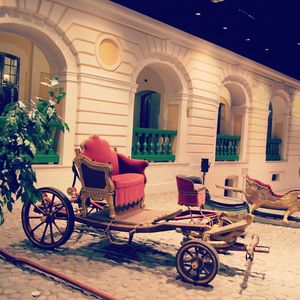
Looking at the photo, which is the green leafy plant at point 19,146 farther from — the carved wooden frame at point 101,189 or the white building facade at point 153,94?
the white building facade at point 153,94

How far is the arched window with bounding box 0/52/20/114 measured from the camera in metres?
12.3

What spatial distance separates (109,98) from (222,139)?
6.13 m

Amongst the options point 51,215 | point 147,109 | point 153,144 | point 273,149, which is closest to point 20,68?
point 153,144

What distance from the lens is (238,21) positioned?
11.2m

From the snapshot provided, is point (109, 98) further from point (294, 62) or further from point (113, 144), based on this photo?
point (294, 62)

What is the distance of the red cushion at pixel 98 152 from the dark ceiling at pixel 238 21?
206 inches

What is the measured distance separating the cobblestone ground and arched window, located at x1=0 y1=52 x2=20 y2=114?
7758mm

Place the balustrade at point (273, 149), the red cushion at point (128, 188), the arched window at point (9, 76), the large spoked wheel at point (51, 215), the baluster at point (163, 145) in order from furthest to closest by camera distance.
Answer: the balustrade at point (273, 149)
the arched window at point (9, 76)
the baluster at point (163, 145)
the red cushion at point (128, 188)
the large spoked wheel at point (51, 215)

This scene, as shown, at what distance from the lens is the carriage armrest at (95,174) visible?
14.9ft

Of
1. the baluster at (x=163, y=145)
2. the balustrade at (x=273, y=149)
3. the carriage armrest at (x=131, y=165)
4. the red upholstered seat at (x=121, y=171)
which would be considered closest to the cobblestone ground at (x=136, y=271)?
the red upholstered seat at (x=121, y=171)

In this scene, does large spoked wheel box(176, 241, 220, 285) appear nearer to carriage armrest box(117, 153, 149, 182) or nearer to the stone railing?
carriage armrest box(117, 153, 149, 182)

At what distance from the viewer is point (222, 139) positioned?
45.9 ft

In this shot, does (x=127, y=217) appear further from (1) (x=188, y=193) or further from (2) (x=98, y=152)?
(1) (x=188, y=193)

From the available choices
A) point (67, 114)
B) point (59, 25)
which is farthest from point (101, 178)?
point (59, 25)
